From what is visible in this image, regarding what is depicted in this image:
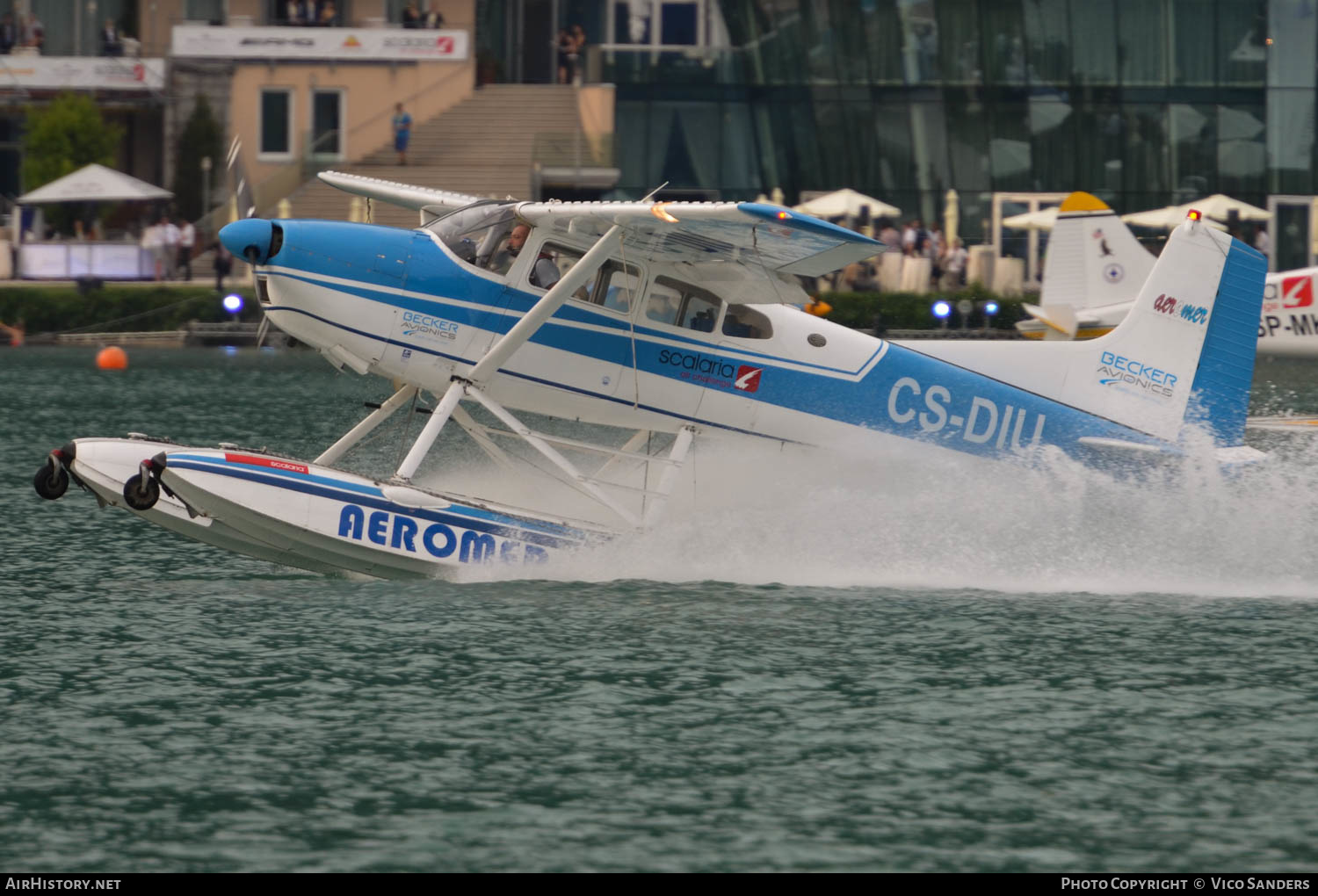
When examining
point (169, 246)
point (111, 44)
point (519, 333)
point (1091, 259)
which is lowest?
point (519, 333)

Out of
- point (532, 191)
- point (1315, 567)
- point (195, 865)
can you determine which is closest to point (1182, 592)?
point (1315, 567)

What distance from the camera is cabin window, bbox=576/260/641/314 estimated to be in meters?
12.7

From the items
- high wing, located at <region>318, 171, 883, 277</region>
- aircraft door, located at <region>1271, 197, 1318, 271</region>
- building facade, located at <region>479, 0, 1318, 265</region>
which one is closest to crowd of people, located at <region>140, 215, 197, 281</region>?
building facade, located at <region>479, 0, 1318, 265</region>

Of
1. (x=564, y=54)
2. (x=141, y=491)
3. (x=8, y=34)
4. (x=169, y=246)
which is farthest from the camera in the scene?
(x=564, y=54)

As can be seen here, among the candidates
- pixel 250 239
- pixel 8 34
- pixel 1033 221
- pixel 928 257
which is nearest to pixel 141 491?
pixel 250 239

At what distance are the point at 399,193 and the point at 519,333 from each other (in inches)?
94.1

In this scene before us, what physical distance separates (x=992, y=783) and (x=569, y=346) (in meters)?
5.31

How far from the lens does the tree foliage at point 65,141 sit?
142 feet

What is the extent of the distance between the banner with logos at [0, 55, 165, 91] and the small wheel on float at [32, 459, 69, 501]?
35.5 m

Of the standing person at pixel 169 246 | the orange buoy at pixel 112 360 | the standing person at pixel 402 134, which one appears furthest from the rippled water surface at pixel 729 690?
the standing person at pixel 402 134

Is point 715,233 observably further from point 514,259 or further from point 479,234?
point 479,234

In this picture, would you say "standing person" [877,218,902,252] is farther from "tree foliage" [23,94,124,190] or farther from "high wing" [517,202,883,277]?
"high wing" [517,202,883,277]

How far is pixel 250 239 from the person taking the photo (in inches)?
468

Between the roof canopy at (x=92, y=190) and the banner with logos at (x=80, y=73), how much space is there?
4958mm
